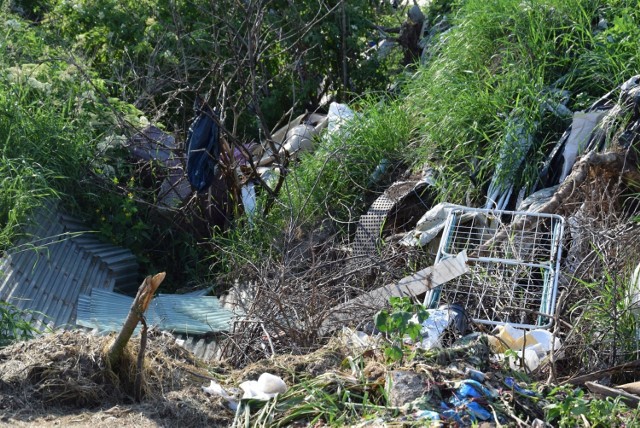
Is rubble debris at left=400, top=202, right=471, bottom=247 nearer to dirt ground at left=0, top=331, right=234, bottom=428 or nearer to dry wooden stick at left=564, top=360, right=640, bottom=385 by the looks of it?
dry wooden stick at left=564, top=360, right=640, bottom=385

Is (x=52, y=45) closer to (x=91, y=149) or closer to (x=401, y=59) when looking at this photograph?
(x=91, y=149)

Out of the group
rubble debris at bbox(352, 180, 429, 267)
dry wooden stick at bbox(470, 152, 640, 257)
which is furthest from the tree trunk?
dry wooden stick at bbox(470, 152, 640, 257)

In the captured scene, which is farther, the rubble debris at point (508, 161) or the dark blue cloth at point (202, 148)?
the dark blue cloth at point (202, 148)

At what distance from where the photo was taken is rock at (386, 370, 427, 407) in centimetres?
418

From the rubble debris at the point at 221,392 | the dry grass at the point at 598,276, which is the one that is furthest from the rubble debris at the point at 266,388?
the dry grass at the point at 598,276

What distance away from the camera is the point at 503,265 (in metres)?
5.87

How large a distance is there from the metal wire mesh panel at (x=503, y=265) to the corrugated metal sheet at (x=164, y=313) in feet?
5.12

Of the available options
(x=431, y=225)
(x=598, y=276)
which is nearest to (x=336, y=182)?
(x=431, y=225)

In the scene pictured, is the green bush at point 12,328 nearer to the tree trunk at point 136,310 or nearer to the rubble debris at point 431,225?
the tree trunk at point 136,310

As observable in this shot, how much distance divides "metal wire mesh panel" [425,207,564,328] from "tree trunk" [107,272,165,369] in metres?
1.70

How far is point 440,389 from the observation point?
4.25m

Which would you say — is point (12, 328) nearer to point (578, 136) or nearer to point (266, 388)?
point (266, 388)

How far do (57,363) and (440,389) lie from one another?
6.48 ft

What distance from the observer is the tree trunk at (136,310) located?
4535 millimetres
